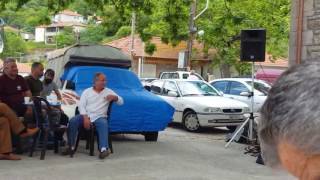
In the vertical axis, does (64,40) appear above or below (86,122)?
above

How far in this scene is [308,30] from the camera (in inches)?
444

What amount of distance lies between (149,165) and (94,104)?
1.80 meters

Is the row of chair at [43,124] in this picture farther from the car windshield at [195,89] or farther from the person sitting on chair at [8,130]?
the car windshield at [195,89]

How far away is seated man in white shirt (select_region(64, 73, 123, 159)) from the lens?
1041 cm

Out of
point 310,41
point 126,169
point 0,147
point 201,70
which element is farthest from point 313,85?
point 201,70

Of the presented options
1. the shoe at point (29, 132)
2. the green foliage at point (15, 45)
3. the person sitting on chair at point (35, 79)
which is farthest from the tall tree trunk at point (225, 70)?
the shoe at point (29, 132)

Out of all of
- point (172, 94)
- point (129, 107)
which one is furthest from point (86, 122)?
point (172, 94)

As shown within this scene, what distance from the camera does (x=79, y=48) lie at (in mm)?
16484

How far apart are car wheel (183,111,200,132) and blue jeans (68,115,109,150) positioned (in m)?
5.35

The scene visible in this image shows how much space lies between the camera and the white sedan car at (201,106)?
50.5 feet

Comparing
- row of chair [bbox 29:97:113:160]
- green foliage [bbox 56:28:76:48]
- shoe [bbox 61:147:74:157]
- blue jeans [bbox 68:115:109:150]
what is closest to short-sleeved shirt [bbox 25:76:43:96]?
row of chair [bbox 29:97:113:160]

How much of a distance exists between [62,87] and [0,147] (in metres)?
4.27

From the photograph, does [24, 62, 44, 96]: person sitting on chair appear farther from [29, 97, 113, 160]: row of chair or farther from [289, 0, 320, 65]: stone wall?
[289, 0, 320, 65]: stone wall

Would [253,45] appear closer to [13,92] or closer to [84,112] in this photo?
[84,112]
